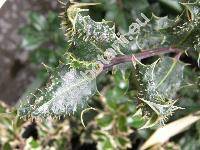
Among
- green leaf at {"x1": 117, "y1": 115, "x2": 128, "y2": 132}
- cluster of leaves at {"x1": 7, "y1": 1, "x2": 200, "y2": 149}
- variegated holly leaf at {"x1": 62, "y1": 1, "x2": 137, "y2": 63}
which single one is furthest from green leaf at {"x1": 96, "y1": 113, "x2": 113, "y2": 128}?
variegated holly leaf at {"x1": 62, "y1": 1, "x2": 137, "y2": 63}

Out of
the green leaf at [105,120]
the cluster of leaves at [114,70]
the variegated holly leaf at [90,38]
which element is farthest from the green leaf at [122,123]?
the variegated holly leaf at [90,38]

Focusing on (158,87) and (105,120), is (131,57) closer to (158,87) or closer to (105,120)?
(158,87)

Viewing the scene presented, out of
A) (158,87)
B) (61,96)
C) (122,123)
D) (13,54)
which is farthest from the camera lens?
(13,54)

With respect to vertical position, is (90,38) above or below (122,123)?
above

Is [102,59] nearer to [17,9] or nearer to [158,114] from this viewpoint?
[158,114]

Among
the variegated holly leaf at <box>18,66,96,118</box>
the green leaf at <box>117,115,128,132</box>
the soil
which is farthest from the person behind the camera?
the soil

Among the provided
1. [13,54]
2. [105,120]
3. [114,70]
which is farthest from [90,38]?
[13,54]

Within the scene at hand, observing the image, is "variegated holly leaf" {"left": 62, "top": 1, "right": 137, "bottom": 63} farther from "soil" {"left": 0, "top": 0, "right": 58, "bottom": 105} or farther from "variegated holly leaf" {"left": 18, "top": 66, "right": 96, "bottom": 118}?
"soil" {"left": 0, "top": 0, "right": 58, "bottom": 105}
